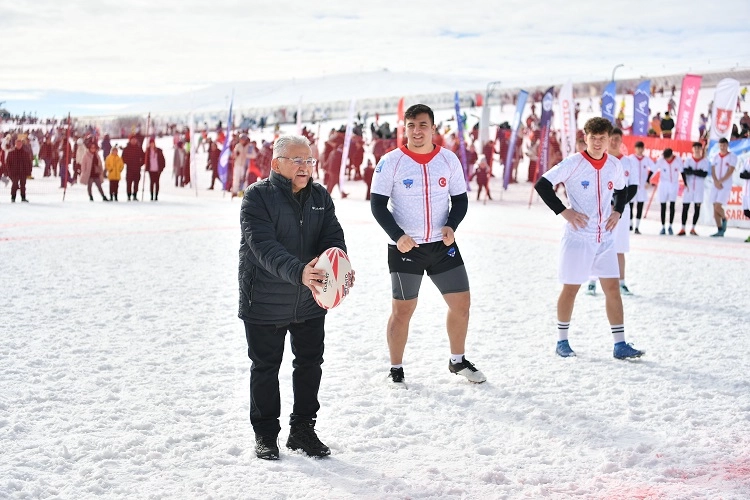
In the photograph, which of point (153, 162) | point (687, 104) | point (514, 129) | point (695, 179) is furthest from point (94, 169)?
point (687, 104)

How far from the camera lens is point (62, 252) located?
11.1 meters

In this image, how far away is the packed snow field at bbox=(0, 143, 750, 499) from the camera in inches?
141

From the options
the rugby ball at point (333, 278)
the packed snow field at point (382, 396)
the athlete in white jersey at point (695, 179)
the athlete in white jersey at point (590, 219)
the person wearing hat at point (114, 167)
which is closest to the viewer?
the rugby ball at point (333, 278)

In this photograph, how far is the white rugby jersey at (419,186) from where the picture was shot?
4.90 meters

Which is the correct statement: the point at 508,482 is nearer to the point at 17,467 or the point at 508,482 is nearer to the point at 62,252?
the point at 17,467

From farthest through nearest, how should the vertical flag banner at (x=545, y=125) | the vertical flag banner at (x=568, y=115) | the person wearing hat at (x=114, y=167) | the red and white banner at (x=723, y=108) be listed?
1. the person wearing hat at (x=114, y=167)
2. the vertical flag banner at (x=545, y=125)
3. the vertical flag banner at (x=568, y=115)
4. the red and white banner at (x=723, y=108)

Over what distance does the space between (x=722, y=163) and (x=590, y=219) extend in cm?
993

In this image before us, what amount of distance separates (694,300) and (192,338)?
491 centimetres

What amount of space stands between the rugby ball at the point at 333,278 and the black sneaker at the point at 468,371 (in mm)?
1845

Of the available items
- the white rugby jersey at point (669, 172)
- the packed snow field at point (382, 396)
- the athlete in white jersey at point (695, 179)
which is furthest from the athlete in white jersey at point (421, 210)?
the white rugby jersey at point (669, 172)

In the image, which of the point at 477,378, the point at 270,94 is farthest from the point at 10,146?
the point at 270,94

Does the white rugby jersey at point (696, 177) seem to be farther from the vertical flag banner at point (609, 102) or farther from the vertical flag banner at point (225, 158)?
the vertical flag banner at point (225, 158)

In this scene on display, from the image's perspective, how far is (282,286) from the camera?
3.71 meters

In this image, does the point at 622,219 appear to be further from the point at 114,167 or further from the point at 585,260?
the point at 114,167
